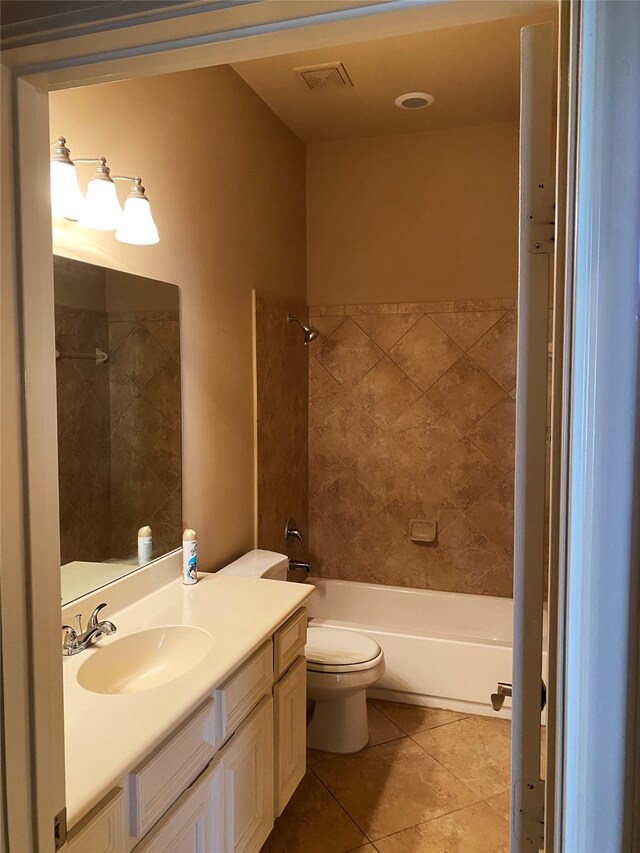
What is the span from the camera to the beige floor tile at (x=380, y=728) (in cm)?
283

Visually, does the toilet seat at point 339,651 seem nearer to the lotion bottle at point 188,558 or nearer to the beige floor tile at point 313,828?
the beige floor tile at point 313,828

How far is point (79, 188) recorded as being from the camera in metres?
1.80

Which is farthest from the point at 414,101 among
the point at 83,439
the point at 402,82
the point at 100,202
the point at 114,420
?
the point at 83,439

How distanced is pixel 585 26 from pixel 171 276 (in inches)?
72.9

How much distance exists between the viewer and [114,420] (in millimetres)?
2008

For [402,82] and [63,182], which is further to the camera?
[402,82]

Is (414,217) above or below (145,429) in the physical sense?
above

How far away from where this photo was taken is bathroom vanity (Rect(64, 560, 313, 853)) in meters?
1.21

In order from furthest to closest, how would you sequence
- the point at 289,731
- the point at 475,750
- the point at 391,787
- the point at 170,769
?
the point at 475,750
the point at 391,787
the point at 289,731
the point at 170,769

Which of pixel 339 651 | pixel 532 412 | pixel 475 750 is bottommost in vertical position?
pixel 475 750

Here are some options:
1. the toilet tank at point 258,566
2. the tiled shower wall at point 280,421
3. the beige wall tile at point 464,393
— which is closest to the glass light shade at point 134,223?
the tiled shower wall at point 280,421

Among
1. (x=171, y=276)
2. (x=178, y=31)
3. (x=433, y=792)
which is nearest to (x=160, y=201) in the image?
(x=171, y=276)

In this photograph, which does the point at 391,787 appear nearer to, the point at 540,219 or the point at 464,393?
the point at 464,393

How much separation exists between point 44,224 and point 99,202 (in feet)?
3.04
